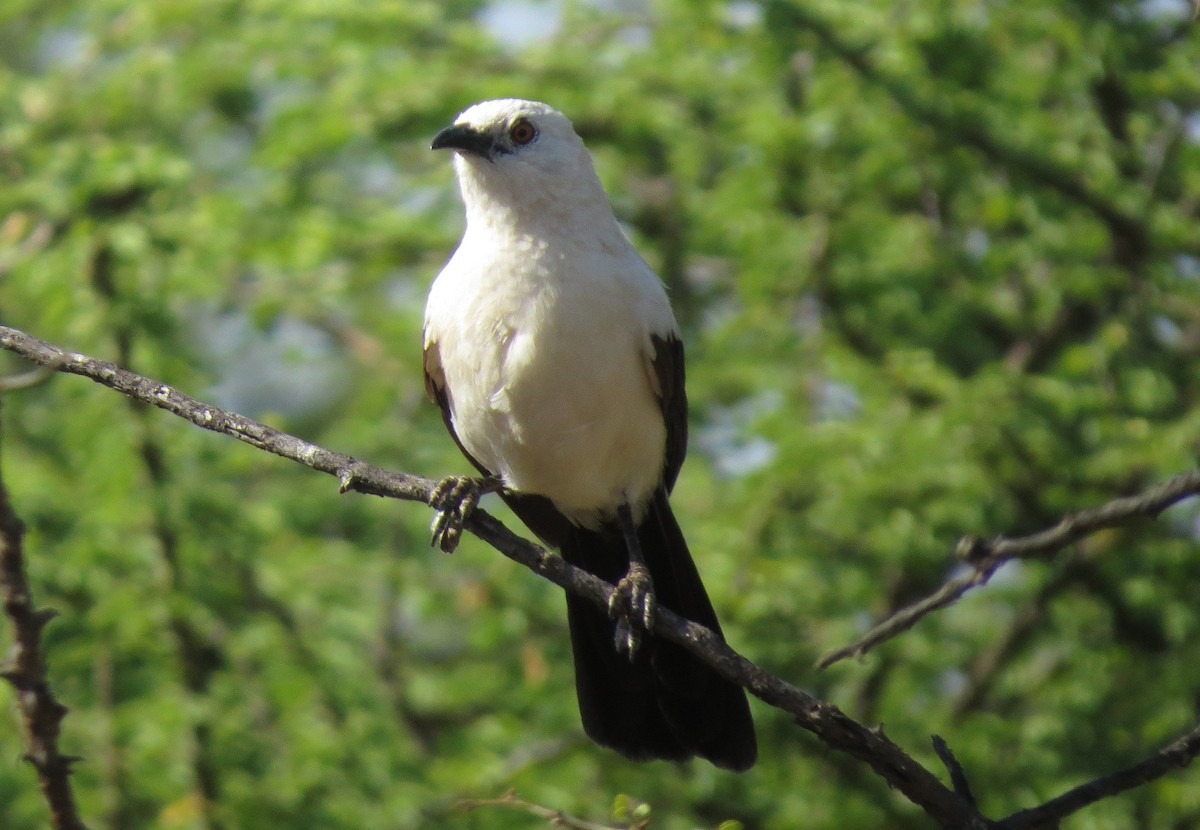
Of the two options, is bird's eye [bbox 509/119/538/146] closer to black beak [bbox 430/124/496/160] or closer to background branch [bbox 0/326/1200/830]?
black beak [bbox 430/124/496/160]

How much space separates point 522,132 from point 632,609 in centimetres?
191

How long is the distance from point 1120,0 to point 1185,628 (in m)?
3.20

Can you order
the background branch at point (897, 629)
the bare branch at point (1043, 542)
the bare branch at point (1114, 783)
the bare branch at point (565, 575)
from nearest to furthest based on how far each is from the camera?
1. the bare branch at point (1043, 542)
2. the background branch at point (897, 629)
3. the bare branch at point (1114, 783)
4. the bare branch at point (565, 575)

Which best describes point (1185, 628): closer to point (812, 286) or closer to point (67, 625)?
point (812, 286)

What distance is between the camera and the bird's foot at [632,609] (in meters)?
4.32

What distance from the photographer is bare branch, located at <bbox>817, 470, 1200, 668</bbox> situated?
2.31 metres

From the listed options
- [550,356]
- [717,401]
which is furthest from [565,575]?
[717,401]

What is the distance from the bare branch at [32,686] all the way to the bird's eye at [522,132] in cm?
267

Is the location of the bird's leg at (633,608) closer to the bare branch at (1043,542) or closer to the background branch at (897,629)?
the background branch at (897,629)

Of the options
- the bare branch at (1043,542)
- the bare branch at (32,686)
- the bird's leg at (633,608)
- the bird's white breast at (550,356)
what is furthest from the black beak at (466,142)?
the bare branch at (1043,542)

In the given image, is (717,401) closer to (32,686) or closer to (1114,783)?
(1114,783)

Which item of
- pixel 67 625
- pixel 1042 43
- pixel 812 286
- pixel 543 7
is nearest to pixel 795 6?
pixel 812 286

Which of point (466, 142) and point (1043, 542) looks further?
point (466, 142)

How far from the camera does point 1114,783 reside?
2760 millimetres
